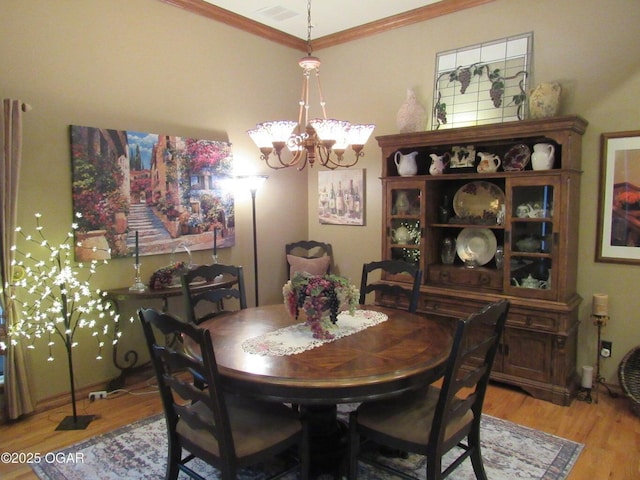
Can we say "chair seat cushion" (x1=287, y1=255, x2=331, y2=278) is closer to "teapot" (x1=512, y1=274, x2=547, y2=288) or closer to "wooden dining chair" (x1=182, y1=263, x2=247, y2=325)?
"wooden dining chair" (x1=182, y1=263, x2=247, y2=325)

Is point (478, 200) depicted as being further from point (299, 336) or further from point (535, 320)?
point (299, 336)

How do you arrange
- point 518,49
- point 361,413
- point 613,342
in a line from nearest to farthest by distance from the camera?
point 361,413, point 613,342, point 518,49

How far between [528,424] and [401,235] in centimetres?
169

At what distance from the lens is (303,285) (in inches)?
88.0

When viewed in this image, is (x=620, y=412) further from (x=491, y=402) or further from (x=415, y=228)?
(x=415, y=228)

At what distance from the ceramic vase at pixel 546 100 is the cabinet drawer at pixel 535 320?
1378mm

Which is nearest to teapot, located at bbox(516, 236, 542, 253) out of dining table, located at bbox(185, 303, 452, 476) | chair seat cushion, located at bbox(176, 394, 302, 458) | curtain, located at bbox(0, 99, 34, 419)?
dining table, located at bbox(185, 303, 452, 476)

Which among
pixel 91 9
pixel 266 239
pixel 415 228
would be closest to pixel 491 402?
pixel 415 228

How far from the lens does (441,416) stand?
182 cm

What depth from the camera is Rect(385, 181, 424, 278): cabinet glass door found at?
12.5 ft

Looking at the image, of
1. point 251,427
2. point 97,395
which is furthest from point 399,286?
point 97,395

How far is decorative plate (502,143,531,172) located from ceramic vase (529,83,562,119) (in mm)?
242

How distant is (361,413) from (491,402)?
5.10 ft

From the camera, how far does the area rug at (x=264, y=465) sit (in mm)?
2377
